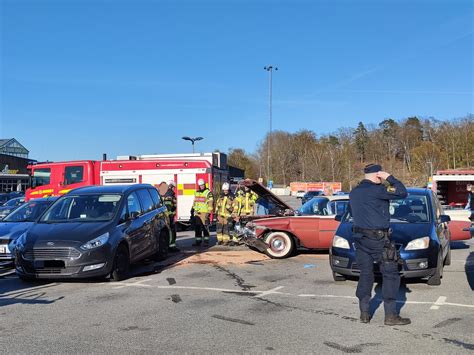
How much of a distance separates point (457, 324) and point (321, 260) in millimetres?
5083

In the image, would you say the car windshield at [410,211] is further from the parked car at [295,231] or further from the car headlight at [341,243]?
the parked car at [295,231]

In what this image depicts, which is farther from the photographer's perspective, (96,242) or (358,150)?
(358,150)

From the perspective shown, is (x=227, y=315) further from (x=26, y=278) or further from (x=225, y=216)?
(x=225, y=216)

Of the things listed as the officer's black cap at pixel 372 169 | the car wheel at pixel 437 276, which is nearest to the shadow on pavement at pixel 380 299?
Answer: the car wheel at pixel 437 276

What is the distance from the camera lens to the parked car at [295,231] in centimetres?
1080

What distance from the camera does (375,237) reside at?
559cm

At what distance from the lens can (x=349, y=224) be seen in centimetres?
828

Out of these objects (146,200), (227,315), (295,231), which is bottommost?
(227,315)

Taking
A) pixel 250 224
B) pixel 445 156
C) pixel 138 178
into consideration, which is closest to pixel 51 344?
pixel 250 224

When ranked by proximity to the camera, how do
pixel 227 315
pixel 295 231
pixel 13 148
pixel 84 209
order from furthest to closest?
1. pixel 13 148
2. pixel 295 231
3. pixel 84 209
4. pixel 227 315

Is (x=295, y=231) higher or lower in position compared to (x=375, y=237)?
lower

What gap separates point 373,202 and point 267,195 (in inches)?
286

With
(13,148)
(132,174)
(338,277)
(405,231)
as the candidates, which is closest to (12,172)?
(13,148)

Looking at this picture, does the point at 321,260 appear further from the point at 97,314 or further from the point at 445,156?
the point at 445,156
